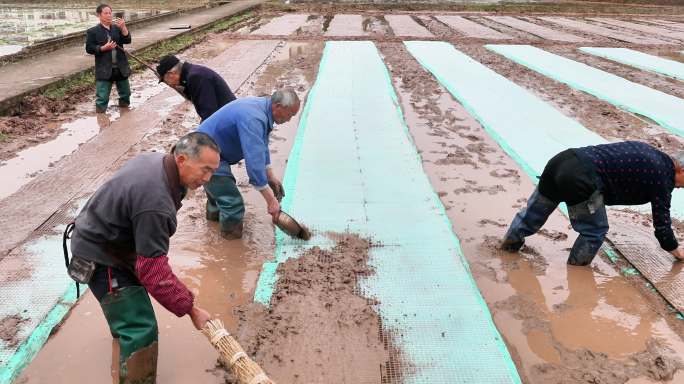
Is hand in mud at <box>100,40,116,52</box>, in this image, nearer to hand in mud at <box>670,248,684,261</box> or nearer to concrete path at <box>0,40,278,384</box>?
concrete path at <box>0,40,278,384</box>

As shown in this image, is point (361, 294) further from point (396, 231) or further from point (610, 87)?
point (610, 87)

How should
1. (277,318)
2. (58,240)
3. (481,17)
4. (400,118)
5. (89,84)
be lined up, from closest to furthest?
1. (277,318)
2. (58,240)
3. (400,118)
4. (89,84)
5. (481,17)

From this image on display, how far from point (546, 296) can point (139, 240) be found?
2508mm

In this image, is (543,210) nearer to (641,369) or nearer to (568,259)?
(568,259)

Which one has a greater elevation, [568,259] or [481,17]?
[481,17]

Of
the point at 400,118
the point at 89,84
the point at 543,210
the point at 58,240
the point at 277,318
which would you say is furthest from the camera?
the point at 89,84

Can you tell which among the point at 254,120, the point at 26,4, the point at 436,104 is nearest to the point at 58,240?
the point at 254,120

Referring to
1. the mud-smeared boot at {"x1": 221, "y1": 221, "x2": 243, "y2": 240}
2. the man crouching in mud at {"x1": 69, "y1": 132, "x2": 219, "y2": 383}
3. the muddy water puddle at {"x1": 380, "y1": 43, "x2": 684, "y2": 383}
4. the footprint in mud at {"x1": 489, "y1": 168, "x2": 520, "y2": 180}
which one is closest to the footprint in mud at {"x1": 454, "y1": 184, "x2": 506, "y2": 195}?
the muddy water puddle at {"x1": 380, "y1": 43, "x2": 684, "y2": 383}

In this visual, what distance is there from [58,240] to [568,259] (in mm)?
3651

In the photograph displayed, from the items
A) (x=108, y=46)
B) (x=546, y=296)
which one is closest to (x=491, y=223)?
(x=546, y=296)

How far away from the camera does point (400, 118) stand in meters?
6.55

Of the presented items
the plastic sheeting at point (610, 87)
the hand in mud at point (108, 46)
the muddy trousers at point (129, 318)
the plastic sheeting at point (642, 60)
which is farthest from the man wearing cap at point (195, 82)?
the plastic sheeting at point (642, 60)

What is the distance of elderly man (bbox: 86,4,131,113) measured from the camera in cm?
633

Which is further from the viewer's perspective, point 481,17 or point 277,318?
point 481,17
